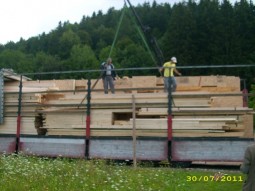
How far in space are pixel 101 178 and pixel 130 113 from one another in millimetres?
3953

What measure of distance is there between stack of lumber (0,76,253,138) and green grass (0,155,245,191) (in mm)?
1409

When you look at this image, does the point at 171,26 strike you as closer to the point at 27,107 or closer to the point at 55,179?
the point at 27,107

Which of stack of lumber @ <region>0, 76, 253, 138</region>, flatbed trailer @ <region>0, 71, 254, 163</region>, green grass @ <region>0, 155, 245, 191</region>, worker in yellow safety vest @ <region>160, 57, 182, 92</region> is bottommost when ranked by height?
green grass @ <region>0, 155, 245, 191</region>

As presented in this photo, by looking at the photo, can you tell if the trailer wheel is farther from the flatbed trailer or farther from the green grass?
the green grass

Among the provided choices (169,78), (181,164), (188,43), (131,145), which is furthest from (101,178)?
(188,43)

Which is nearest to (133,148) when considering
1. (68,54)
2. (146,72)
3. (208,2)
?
(146,72)

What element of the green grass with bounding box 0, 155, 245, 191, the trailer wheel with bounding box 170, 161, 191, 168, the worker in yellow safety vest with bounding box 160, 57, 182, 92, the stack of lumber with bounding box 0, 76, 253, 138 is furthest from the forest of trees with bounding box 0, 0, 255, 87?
the green grass with bounding box 0, 155, 245, 191

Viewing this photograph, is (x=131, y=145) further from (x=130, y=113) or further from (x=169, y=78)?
(x=169, y=78)

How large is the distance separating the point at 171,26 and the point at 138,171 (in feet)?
174

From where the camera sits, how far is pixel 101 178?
32.6 feet

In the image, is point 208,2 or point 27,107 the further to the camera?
point 208,2

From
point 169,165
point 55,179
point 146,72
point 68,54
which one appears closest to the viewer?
point 55,179

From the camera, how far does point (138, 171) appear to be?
11023mm

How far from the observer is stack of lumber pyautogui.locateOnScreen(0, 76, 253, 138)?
1228cm
